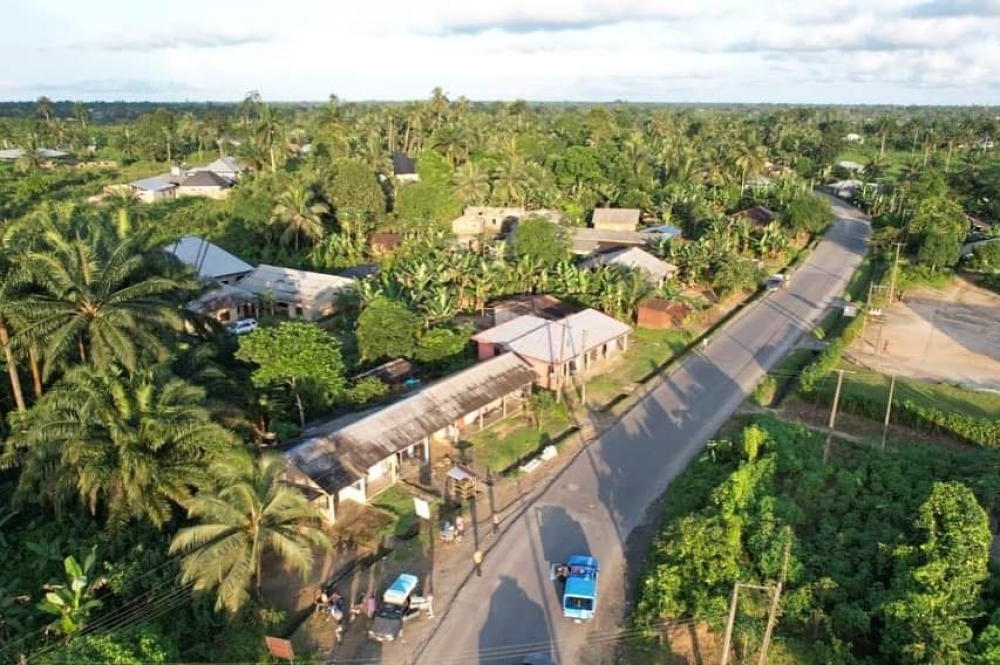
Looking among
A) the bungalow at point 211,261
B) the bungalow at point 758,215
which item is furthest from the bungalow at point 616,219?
the bungalow at point 211,261

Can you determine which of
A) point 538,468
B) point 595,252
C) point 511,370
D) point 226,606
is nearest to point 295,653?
point 226,606

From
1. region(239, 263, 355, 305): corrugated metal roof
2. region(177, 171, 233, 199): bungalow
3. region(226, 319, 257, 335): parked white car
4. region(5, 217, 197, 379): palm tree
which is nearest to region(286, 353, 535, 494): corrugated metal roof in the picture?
region(5, 217, 197, 379): palm tree

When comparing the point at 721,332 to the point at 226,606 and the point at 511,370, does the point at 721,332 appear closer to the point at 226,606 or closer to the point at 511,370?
the point at 511,370

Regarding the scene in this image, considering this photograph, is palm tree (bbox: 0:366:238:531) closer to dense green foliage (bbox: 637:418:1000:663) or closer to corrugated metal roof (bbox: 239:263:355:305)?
dense green foliage (bbox: 637:418:1000:663)

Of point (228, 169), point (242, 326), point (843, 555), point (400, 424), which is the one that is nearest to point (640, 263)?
point (242, 326)

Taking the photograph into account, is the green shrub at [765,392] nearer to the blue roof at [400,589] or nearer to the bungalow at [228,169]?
the blue roof at [400,589]

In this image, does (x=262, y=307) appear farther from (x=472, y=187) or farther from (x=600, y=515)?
(x=472, y=187)

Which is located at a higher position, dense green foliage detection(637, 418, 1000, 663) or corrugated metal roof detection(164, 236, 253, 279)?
corrugated metal roof detection(164, 236, 253, 279)

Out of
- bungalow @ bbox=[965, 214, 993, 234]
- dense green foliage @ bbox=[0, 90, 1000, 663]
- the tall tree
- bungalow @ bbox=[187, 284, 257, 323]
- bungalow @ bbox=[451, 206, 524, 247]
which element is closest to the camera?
dense green foliage @ bbox=[0, 90, 1000, 663]
